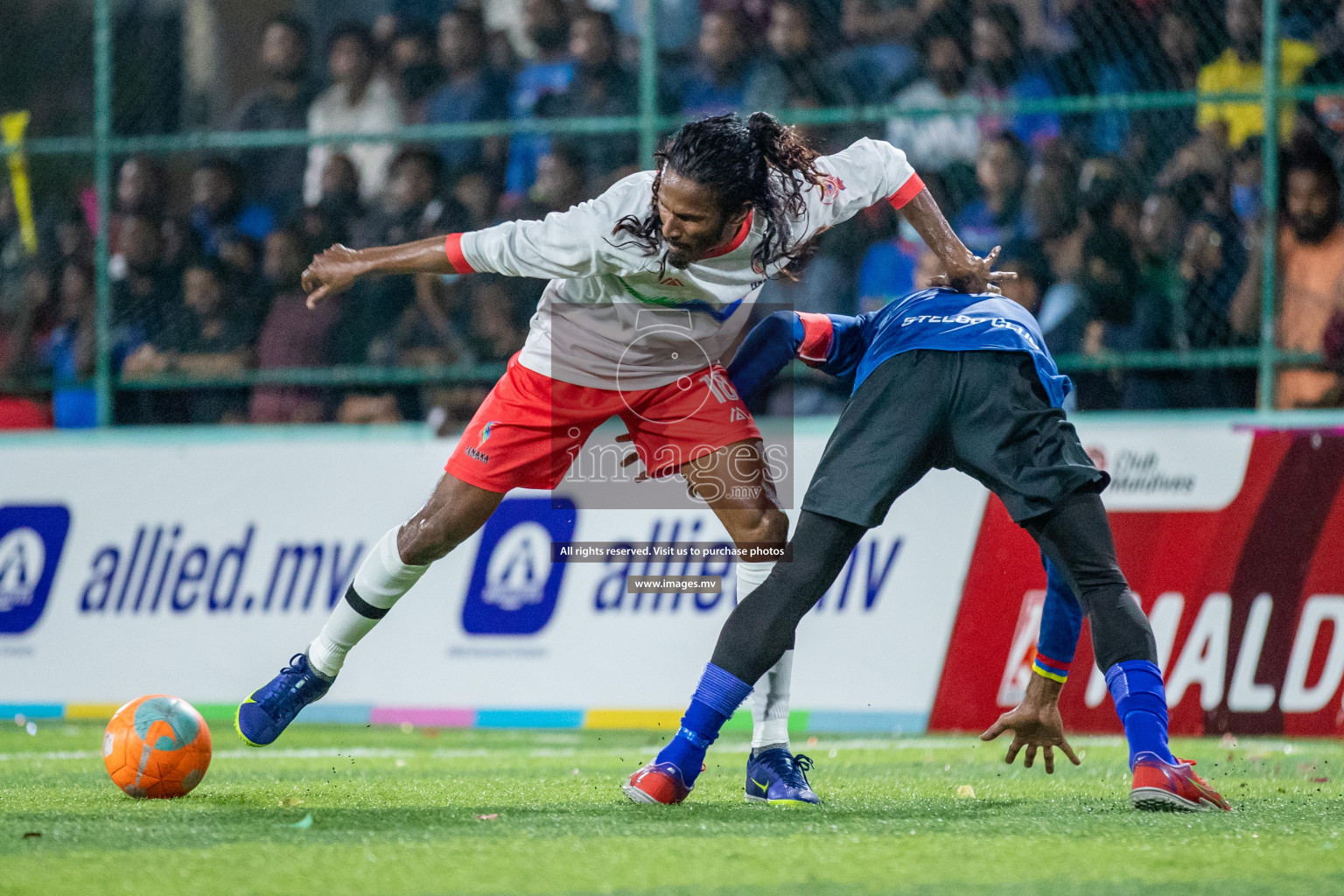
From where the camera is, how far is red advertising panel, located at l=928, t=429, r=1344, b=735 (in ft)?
21.9

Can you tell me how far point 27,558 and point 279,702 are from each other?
3297 mm

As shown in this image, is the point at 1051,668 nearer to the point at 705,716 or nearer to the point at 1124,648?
the point at 1124,648

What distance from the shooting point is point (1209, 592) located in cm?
680

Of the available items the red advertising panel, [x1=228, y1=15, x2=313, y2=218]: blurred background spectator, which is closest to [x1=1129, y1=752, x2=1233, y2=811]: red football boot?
the red advertising panel

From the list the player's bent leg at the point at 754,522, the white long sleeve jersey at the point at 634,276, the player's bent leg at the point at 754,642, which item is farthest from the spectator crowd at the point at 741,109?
the player's bent leg at the point at 754,642

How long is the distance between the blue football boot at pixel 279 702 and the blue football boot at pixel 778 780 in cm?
142

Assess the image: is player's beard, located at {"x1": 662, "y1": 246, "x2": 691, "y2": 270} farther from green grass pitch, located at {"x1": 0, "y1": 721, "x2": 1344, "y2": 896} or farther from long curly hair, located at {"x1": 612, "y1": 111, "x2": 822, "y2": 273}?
green grass pitch, located at {"x1": 0, "y1": 721, "x2": 1344, "y2": 896}

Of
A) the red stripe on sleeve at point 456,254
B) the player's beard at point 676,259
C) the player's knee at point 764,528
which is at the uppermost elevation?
the player's beard at point 676,259

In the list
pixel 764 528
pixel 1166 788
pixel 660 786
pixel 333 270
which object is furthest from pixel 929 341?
pixel 333 270

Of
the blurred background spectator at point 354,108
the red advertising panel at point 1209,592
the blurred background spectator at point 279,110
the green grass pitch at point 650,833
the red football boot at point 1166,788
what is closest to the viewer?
the green grass pitch at point 650,833

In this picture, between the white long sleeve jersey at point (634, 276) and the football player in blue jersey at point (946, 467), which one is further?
the white long sleeve jersey at point (634, 276)

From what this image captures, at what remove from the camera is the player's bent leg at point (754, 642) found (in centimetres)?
419

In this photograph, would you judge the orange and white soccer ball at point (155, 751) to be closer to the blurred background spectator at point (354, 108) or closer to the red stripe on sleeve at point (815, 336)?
the red stripe on sleeve at point (815, 336)

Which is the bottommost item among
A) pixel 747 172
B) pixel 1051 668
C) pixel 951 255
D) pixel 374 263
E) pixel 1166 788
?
pixel 1166 788
